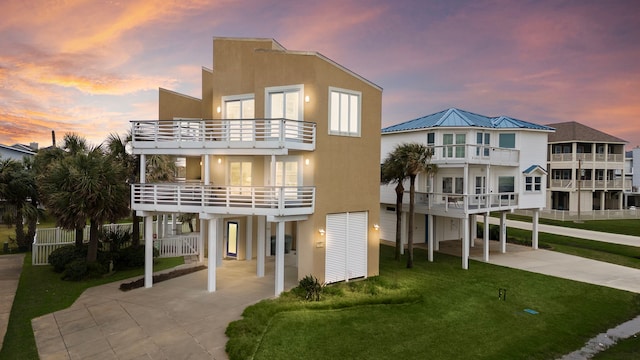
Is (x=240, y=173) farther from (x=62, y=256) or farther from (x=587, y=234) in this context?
(x=587, y=234)

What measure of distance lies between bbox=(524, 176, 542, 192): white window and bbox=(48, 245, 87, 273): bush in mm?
28678

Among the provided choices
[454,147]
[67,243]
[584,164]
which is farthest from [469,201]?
[584,164]

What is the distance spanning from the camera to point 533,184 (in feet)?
85.9

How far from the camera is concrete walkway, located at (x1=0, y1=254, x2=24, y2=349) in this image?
41.8 feet

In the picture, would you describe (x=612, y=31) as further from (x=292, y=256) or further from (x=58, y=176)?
(x=58, y=176)

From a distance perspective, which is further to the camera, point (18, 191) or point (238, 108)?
point (18, 191)

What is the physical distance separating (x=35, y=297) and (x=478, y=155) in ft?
85.5

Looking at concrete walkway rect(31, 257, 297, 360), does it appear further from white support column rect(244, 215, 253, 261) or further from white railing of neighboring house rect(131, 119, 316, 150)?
white railing of neighboring house rect(131, 119, 316, 150)

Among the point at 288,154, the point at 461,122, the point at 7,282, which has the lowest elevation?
the point at 7,282

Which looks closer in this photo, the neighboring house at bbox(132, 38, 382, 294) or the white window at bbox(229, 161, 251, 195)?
the neighboring house at bbox(132, 38, 382, 294)

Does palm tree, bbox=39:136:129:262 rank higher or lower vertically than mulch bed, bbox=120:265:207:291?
higher

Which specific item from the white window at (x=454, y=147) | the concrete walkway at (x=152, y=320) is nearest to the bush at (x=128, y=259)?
the concrete walkway at (x=152, y=320)

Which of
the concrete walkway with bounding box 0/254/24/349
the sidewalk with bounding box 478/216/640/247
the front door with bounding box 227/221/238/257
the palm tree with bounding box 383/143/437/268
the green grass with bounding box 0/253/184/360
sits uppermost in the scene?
the palm tree with bounding box 383/143/437/268

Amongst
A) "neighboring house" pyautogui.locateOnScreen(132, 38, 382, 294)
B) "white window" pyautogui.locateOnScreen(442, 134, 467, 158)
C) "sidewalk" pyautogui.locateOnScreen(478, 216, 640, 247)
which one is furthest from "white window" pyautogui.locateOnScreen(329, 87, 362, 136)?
"sidewalk" pyautogui.locateOnScreen(478, 216, 640, 247)
